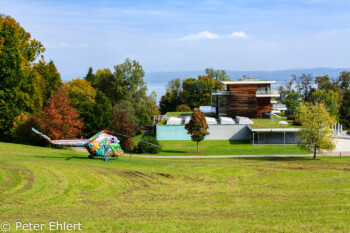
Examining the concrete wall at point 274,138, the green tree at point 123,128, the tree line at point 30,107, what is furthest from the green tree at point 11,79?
the concrete wall at point 274,138

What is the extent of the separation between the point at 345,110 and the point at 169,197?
2650 inches

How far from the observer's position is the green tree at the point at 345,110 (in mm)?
72831

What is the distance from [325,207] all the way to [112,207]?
10.5 m

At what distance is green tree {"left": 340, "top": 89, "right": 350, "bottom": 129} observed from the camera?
72.8 m

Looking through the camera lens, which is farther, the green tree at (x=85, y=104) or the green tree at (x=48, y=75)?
the green tree at (x=48, y=75)

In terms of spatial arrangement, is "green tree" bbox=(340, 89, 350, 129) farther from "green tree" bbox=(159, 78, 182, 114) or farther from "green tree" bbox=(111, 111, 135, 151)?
"green tree" bbox=(111, 111, 135, 151)

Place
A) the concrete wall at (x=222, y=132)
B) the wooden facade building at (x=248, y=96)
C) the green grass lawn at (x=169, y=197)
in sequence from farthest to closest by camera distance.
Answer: the wooden facade building at (x=248, y=96) < the concrete wall at (x=222, y=132) < the green grass lawn at (x=169, y=197)

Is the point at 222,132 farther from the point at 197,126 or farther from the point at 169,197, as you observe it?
the point at 169,197

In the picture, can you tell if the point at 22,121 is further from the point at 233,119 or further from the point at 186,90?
the point at 186,90

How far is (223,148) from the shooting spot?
154 feet

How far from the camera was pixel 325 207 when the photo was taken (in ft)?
55.5

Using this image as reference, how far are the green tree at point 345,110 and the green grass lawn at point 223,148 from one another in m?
32.5

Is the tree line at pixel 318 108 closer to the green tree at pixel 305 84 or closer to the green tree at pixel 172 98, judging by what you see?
the green tree at pixel 305 84

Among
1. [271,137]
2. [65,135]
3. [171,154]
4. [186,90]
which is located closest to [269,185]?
[171,154]
